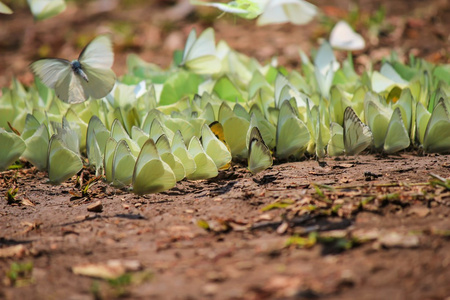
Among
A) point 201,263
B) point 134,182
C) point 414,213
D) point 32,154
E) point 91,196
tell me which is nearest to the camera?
point 201,263

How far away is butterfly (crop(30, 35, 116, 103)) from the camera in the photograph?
6.09 ft

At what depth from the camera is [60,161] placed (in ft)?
5.73

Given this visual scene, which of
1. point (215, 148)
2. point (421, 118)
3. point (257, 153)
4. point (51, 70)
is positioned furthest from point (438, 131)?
point (51, 70)

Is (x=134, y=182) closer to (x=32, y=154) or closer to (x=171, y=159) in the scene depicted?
(x=171, y=159)

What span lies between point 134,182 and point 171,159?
0.15 metres

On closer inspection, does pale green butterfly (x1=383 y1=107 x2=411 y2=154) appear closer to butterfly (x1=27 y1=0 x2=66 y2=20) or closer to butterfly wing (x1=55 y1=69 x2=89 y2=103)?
butterfly wing (x1=55 y1=69 x2=89 y2=103)

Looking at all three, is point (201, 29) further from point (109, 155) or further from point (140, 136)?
point (109, 155)

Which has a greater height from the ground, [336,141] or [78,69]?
[78,69]

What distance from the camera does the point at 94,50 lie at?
1885 millimetres

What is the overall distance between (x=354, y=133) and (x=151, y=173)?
2.30 feet

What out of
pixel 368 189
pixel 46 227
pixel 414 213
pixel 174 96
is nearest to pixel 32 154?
pixel 46 227

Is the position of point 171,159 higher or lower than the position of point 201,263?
higher

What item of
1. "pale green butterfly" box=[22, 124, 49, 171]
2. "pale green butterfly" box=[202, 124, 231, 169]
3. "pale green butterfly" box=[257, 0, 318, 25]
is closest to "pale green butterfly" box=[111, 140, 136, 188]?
"pale green butterfly" box=[202, 124, 231, 169]

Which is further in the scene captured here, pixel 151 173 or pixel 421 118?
pixel 421 118
